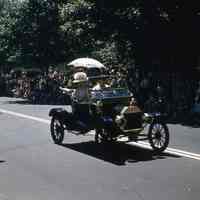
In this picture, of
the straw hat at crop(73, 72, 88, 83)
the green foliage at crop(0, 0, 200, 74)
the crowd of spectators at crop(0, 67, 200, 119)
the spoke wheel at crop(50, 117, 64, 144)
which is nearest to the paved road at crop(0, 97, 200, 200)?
the spoke wheel at crop(50, 117, 64, 144)

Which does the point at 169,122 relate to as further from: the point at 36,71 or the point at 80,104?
the point at 36,71

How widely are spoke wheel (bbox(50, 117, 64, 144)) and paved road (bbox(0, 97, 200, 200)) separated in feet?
0.63

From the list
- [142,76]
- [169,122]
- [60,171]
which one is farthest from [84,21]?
[60,171]

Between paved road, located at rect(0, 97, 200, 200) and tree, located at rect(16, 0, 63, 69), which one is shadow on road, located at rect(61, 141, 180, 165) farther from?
tree, located at rect(16, 0, 63, 69)

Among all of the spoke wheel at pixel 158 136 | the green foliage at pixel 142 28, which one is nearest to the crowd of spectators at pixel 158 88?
the green foliage at pixel 142 28

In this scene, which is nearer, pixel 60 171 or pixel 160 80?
pixel 60 171

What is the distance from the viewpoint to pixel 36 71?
1501 inches

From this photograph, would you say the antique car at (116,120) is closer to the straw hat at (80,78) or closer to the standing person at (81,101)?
the standing person at (81,101)

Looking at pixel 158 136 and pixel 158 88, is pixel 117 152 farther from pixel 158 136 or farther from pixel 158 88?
pixel 158 88

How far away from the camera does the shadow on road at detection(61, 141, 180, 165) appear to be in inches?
407

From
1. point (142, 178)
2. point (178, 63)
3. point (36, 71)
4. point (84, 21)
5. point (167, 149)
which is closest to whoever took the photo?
point (142, 178)

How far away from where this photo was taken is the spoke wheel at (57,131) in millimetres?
12555

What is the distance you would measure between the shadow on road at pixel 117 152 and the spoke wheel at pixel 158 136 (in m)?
0.17

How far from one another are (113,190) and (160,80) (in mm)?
14885
